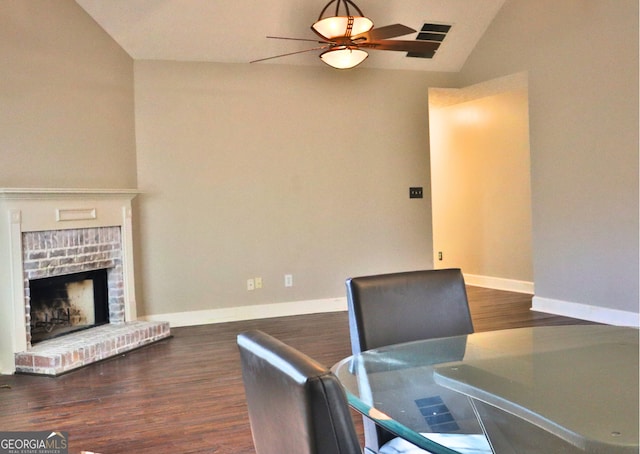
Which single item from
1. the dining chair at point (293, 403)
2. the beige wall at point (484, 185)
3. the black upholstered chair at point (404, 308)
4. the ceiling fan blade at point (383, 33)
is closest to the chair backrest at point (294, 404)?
the dining chair at point (293, 403)

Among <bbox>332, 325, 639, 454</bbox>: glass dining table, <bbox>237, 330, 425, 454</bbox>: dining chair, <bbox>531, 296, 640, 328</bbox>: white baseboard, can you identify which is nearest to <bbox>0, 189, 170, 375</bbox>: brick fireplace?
<bbox>332, 325, 639, 454</bbox>: glass dining table

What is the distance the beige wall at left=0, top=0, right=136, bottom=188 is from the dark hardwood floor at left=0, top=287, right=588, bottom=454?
1545mm

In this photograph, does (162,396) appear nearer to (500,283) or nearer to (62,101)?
(62,101)

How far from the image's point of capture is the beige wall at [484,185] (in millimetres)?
6590

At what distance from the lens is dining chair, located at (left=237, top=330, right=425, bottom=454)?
0.83 m

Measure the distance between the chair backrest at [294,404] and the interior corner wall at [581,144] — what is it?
4.42m

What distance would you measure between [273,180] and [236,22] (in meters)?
1.57

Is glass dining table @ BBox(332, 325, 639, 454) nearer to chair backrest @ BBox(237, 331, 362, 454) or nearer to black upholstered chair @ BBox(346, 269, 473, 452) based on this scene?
black upholstered chair @ BBox(346, 269, 473, 452)

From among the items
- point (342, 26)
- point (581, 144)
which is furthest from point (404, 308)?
point (581, 144)

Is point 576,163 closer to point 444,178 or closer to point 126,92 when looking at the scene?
point 444,178

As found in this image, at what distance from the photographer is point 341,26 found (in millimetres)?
3584

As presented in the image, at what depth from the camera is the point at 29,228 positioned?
402cm

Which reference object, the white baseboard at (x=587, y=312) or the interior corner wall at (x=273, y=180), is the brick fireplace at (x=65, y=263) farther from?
the white baseboard at (x=587, y=312)

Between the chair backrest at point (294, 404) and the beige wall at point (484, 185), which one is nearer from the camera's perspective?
the chair backrest at point (294, 404)
